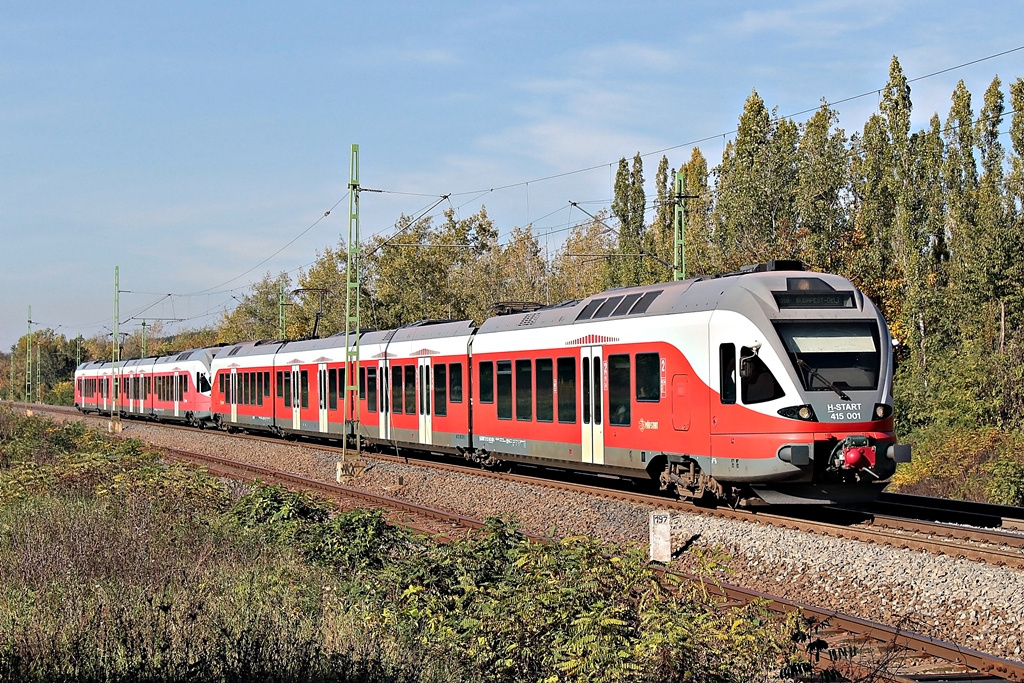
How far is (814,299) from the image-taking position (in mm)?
14555

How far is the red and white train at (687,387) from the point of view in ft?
45.6

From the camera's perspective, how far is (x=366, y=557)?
37.7ft

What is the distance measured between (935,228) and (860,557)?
2935 centimetres

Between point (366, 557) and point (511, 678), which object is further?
point (366, 557)

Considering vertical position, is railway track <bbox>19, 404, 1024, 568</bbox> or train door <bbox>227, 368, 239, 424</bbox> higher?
train door <bbox>227, 368, 239, 424</bbox>

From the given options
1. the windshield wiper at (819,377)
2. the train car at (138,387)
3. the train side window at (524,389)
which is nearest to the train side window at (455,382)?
the train side window at (524,389)

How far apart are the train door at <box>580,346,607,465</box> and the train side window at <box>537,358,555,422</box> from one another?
1.10 metres

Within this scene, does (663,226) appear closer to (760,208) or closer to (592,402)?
(760,208)

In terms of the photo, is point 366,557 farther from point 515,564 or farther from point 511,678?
point 511,678

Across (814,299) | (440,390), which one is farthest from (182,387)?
(814,299)

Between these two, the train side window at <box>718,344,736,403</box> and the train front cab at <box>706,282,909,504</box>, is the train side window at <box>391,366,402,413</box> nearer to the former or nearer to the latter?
the train front cab at <box>706,282,909,504</box>

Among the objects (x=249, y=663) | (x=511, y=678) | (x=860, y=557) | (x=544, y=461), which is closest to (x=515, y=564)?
(x=511, y=678)

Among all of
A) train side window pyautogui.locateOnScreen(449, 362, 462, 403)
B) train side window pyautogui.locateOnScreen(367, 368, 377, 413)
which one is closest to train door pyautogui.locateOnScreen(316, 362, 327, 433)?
train side window pyautogui.locateOnScreen(367, 368, 377, 413)

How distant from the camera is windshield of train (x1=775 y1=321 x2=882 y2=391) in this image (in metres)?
14.0
